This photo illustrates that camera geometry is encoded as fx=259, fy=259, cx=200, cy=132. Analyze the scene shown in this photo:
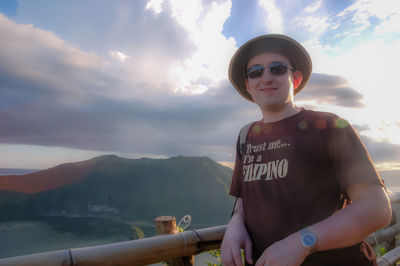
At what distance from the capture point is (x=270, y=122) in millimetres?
1550

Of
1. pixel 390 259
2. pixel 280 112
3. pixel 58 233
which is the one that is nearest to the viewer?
pixel 280 112

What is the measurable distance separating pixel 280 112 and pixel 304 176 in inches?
16.9

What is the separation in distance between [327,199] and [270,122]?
520 mm

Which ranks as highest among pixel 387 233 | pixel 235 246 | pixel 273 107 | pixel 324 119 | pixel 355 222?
pixel 273 107

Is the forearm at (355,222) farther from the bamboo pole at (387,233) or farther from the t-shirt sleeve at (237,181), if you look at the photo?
the bamboo pole at (387,233)

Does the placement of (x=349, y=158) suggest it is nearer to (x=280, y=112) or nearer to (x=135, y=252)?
(x=280, y=112)

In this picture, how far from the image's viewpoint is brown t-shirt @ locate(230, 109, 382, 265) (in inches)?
46.9

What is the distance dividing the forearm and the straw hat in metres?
1.05

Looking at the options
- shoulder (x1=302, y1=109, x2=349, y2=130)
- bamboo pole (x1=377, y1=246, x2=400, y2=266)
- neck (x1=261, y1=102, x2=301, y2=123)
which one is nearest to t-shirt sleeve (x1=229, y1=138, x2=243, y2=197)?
neck (x1=261, y1=102, x2=301, y2=123)

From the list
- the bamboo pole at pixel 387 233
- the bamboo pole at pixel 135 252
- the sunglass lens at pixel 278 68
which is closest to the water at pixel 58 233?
the bamboo pole at pixel 387 233

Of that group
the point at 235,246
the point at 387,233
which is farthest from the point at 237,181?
the point at 387,233

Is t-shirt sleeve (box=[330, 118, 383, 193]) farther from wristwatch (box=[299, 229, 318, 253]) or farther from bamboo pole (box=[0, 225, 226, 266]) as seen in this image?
bamboo pole (box=[0, 225, 226, 266])

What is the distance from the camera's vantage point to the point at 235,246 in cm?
137

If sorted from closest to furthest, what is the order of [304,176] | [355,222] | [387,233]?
[355,222] < [304,176] < [387,233]
